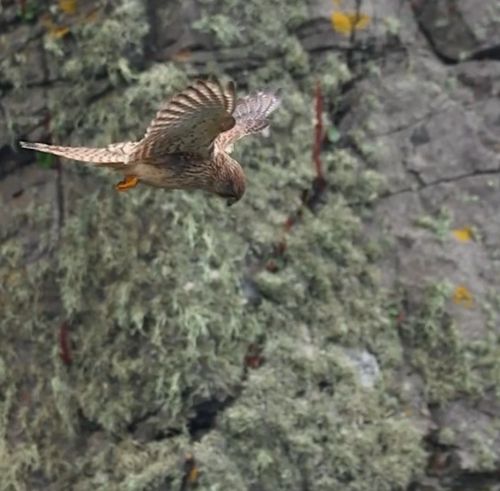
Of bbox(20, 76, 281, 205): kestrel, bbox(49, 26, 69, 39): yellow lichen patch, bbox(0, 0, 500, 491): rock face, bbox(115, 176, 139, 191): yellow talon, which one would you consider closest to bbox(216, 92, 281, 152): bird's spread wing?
bbox(20, 76, 281, 205): kestrel

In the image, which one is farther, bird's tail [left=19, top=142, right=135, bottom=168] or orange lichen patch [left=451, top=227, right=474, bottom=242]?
orange lichen patch [left=451, top=227, right=474, bottom=242]

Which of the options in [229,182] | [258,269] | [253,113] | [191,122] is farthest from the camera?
[258,269]

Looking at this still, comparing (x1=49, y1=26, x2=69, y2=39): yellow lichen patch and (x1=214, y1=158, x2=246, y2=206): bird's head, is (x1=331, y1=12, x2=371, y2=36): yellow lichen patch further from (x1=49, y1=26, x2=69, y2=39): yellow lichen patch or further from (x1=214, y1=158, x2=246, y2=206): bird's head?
(x1=214, y1=158, x2=246, y2=206): bird's head

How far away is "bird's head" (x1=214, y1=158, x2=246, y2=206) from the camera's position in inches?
106

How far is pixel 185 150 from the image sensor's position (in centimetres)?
255

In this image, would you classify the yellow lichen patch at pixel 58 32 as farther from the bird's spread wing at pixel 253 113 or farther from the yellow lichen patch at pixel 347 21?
the bird's spread wing at pixel 253 113

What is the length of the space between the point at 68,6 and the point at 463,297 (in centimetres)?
156

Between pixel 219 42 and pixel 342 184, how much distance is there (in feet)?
2.04

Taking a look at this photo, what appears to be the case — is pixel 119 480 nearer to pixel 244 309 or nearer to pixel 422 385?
pixel 244 309

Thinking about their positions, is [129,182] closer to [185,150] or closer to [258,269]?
[185,150]

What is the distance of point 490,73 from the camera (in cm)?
448

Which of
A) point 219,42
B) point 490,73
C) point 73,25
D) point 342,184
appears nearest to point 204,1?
point 219,42

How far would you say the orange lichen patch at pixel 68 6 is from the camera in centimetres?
414

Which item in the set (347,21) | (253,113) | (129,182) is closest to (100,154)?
(129,182)
